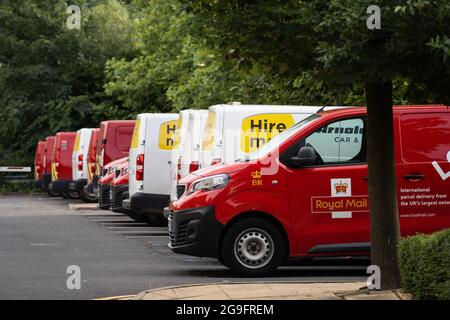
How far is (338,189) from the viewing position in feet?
50.0

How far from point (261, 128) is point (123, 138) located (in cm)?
1075

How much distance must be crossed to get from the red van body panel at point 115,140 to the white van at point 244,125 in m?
10.4

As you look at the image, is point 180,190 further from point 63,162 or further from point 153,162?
point 63,162

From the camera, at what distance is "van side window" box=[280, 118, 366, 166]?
1539 centimetres

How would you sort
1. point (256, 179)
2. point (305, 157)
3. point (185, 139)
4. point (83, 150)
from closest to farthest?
point (305, 157), point (256, 179), point (185, 139), point (83, 150)


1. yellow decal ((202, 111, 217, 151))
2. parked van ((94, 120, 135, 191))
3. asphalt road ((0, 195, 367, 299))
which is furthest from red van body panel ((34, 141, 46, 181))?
yellow decal ((202, 111, 217, 151))

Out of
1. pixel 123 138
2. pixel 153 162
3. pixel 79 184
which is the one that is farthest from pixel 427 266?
pixel 79 184

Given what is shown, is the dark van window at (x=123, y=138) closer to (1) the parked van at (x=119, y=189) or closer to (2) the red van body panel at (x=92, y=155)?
(2) the red van body panel at (x=92, y=155)

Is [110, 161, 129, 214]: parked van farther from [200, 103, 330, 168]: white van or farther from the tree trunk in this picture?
the tree trunk

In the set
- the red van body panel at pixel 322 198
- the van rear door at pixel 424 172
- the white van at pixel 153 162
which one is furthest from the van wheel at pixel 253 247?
the white van at pixel 153 162

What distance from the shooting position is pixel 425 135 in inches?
615

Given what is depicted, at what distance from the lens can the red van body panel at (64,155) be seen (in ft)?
122
